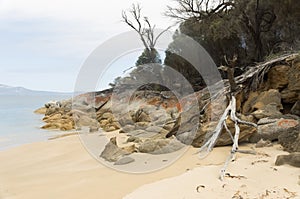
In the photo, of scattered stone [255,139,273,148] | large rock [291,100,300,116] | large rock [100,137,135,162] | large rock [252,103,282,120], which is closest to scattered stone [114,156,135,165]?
large rock [100,137,135,162]

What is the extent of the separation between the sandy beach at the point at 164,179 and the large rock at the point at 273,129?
0.42m

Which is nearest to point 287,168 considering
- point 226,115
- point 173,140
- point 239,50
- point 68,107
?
point 226,115

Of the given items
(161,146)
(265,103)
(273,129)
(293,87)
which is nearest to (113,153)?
(161,146)

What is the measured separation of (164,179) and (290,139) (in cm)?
247

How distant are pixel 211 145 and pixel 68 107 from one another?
1803 centimetres

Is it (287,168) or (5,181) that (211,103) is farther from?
(5,181)

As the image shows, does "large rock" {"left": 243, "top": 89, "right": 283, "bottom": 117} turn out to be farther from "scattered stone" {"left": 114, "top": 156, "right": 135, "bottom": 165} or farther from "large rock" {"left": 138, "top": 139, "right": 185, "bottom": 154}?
"scattered stone" {"left": 114, "top": 156, "right": 135, "bottom": 165}

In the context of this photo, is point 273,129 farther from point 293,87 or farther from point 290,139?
point 293,87

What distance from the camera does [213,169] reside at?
4.93 meters

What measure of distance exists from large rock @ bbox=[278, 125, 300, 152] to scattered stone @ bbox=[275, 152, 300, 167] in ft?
2.44

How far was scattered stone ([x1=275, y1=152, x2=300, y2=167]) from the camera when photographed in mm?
4478

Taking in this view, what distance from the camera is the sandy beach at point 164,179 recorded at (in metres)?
4.01

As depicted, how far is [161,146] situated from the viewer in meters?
6.78

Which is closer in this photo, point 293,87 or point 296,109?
point 296,109
